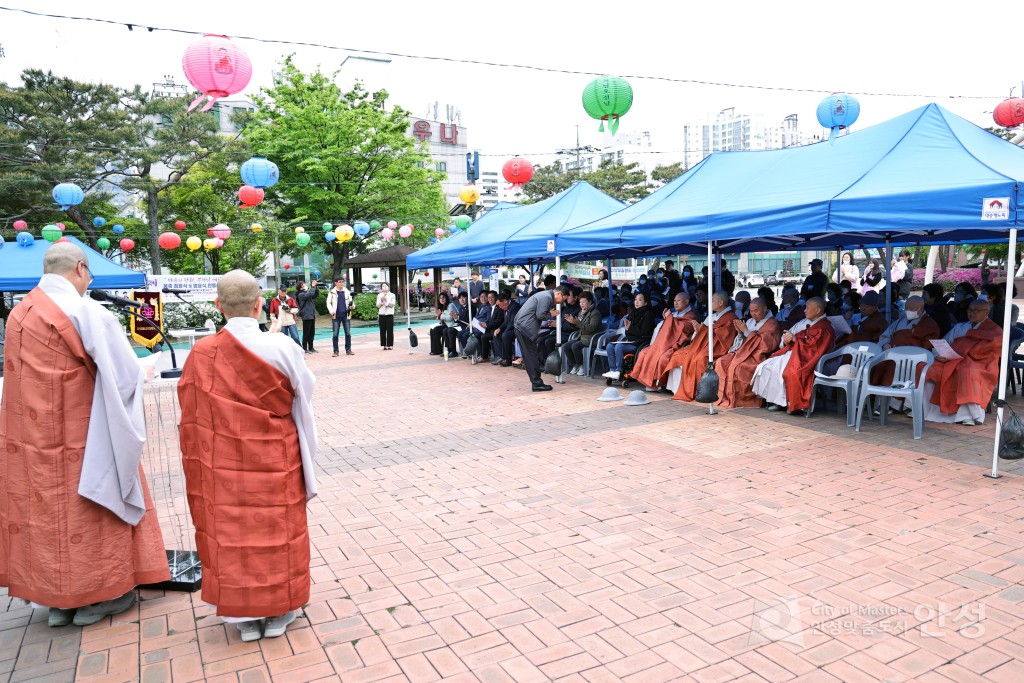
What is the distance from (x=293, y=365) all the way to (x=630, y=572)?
2159 millimetres

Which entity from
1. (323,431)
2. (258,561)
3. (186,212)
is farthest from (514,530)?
(186,212)

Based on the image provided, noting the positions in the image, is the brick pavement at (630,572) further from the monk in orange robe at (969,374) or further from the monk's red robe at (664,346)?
the monk's red robe at (664,346)

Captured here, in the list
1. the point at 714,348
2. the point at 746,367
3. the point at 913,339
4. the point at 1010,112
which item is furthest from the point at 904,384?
the point at 1010,112

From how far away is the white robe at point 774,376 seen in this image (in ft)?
25.3

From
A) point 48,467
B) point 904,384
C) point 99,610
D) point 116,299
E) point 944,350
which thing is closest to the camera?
point 48,467

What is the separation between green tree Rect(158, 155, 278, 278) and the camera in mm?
25797

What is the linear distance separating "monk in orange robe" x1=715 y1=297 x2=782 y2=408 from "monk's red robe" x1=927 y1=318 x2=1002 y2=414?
1661 millimetres

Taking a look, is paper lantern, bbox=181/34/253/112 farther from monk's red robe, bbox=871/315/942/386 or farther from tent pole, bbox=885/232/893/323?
tent pole, bbox=885/232/893/323

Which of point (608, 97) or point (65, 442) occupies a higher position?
point (608, 97)

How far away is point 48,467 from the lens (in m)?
3.17

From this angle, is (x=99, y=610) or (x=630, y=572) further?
(x=630, y=572)

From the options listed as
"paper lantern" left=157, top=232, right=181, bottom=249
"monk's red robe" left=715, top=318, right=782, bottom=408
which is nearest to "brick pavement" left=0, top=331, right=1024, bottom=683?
"monk's red robe" left=715, top=318, right=782, bottom=408

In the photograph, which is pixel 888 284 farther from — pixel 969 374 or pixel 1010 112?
pixel 969 374

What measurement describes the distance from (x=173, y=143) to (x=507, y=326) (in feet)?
53.8
